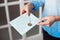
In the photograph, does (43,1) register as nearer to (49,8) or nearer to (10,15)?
(49,8)

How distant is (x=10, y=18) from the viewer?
138 centimetres

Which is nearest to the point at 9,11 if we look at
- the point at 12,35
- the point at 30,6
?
the point at 12,35

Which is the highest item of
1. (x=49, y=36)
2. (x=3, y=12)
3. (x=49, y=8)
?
(x=49, y=8)

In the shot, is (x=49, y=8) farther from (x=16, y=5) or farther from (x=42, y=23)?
(x=16, y=5)

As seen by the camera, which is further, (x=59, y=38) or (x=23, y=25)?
(x=59, y=38)

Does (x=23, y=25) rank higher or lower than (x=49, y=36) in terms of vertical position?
higher

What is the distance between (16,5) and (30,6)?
0.48 metres

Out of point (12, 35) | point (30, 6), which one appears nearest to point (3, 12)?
point (12, 35)

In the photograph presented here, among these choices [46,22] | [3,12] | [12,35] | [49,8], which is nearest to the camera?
[46,22]

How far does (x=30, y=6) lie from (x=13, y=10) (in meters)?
0.51

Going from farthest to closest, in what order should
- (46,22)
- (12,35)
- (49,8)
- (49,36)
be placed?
(12,35) < (49,36) < (49,8) < (46,22)

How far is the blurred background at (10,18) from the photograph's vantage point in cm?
129

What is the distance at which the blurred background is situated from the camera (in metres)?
1.29

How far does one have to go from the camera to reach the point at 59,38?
949 mm
